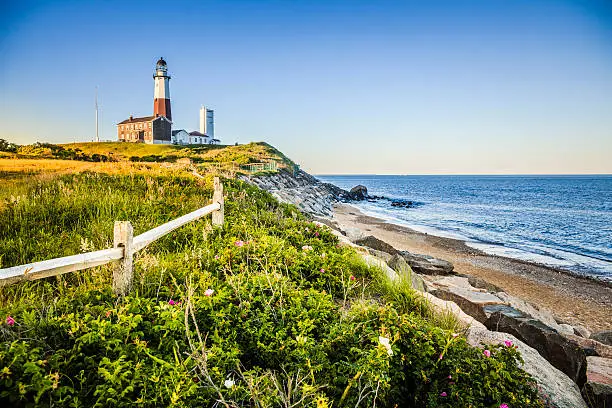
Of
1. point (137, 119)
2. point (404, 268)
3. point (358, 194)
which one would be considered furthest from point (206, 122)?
point (404, 268)

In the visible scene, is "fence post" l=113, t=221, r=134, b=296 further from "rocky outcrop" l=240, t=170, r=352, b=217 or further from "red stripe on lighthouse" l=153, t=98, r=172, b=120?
"red stripe on lighthouse" l=153, t=98, r=172, b=120

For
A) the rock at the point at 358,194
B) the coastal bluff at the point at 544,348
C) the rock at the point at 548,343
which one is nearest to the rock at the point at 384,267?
the coastal bluff at the point at 544,348

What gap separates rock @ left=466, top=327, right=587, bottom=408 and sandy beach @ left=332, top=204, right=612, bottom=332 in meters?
7.33

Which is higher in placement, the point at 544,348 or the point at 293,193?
the point at 293,193

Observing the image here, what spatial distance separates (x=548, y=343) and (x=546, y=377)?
1.63m

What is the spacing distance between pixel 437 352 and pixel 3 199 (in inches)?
364

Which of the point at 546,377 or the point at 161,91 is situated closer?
the point at 546,377

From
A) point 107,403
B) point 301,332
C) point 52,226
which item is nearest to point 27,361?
point 107,403

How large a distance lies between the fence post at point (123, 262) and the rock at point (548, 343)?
5.34 meters

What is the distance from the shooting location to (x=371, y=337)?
315 centimetres

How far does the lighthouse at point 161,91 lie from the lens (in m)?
67.4

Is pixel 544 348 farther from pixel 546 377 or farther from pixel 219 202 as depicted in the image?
pixel 219 202

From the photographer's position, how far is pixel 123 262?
11.8 ft

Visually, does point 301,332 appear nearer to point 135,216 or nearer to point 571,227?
point 135,216
